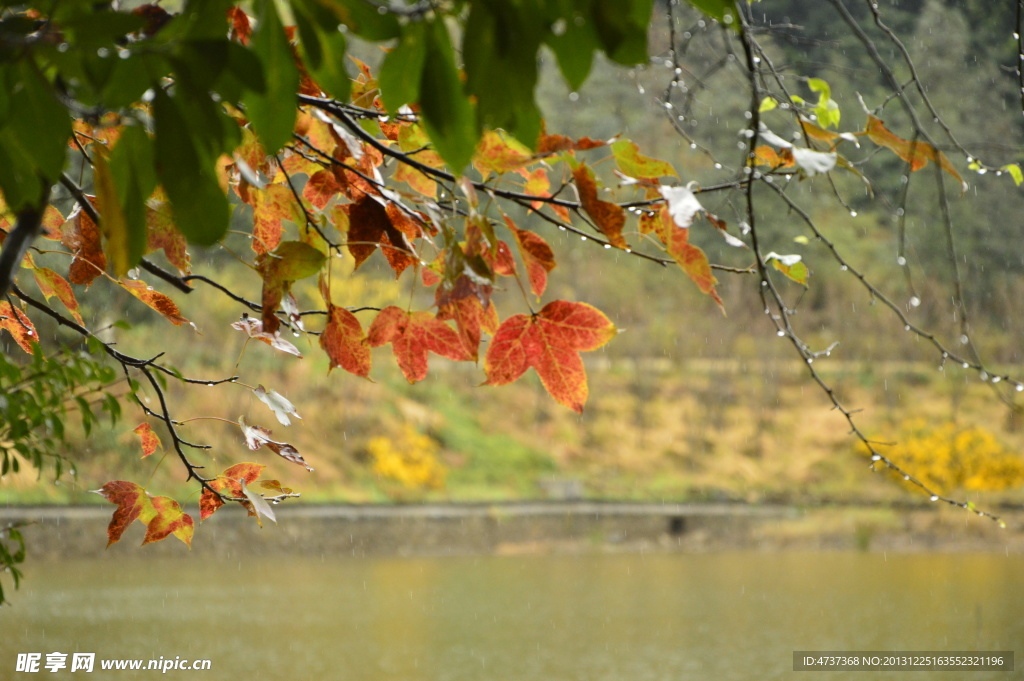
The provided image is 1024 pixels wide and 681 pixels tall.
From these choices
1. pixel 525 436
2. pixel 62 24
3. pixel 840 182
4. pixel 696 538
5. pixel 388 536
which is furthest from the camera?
pixel 840 182

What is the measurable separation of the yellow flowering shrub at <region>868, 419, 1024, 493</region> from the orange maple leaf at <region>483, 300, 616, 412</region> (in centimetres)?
993

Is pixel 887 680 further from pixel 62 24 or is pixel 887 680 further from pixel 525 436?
pixel 525 436

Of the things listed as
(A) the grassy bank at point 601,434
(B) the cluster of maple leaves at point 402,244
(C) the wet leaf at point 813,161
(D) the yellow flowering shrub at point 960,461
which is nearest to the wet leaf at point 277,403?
(B) the cluster of maple leaves at point 402,244

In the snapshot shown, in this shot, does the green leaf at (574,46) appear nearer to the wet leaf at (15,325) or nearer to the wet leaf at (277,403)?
the wet leaf at (277,403)

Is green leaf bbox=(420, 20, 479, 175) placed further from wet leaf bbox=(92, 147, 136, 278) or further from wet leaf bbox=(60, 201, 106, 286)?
wet leaf bbox=(60, 201, 106, 286)

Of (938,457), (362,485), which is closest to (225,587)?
(362,485)

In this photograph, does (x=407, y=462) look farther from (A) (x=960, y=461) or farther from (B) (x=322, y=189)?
(B) (x=322, y=189)

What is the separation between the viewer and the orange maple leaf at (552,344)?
0.80 metres

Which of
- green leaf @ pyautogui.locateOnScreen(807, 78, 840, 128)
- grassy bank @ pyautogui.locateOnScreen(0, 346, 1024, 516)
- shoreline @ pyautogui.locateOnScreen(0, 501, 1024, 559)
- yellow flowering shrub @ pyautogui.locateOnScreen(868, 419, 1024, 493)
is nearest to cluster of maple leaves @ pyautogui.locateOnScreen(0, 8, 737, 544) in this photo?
green leaf @ pyautogui.locateOnScreen(807, 78, 840, 128)

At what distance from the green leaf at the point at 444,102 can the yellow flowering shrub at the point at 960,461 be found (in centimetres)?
1032

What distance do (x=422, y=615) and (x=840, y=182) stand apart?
29.7 feet

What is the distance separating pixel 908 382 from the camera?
12867 mm

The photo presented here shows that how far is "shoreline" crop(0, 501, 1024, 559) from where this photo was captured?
296 inches

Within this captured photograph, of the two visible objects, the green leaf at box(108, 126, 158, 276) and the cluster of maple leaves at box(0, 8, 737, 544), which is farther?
the cluster of maple leaves at box(0, 8, 737, 544)
